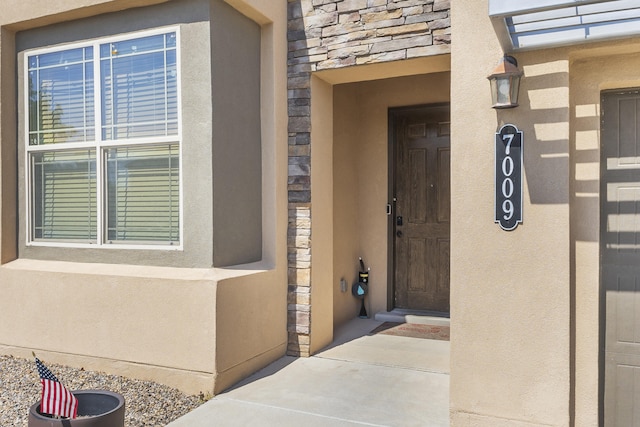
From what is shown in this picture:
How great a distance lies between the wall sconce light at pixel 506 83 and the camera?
3268 mm

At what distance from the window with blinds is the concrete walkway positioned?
1.57 m

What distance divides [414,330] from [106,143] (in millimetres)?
4090

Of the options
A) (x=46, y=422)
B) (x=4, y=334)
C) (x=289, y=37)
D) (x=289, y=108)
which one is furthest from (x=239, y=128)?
(x=4, y=334)

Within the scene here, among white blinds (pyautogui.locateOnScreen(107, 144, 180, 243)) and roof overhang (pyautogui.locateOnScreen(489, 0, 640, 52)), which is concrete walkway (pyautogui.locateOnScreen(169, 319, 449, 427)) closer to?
white blinds (pyautogui.locateOnScreen(107, 144, 180, 243))

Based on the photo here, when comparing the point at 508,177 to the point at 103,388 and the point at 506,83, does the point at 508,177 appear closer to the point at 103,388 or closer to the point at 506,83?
the point at 506,83

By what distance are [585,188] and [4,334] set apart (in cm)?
566

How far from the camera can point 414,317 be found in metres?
6.40

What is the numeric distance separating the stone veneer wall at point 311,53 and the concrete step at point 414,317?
1.71m

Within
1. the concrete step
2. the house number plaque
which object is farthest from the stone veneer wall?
the concrete step

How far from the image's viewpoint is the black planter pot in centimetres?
268

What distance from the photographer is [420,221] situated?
21.7 ft

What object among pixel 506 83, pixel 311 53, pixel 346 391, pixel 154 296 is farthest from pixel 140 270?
pixel 506 83

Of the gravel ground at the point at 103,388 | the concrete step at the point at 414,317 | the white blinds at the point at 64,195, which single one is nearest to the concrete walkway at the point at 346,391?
the gravel ground at the point at 103,388

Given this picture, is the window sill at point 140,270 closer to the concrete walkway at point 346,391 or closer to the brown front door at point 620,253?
the concrete walkway at point 346,391
